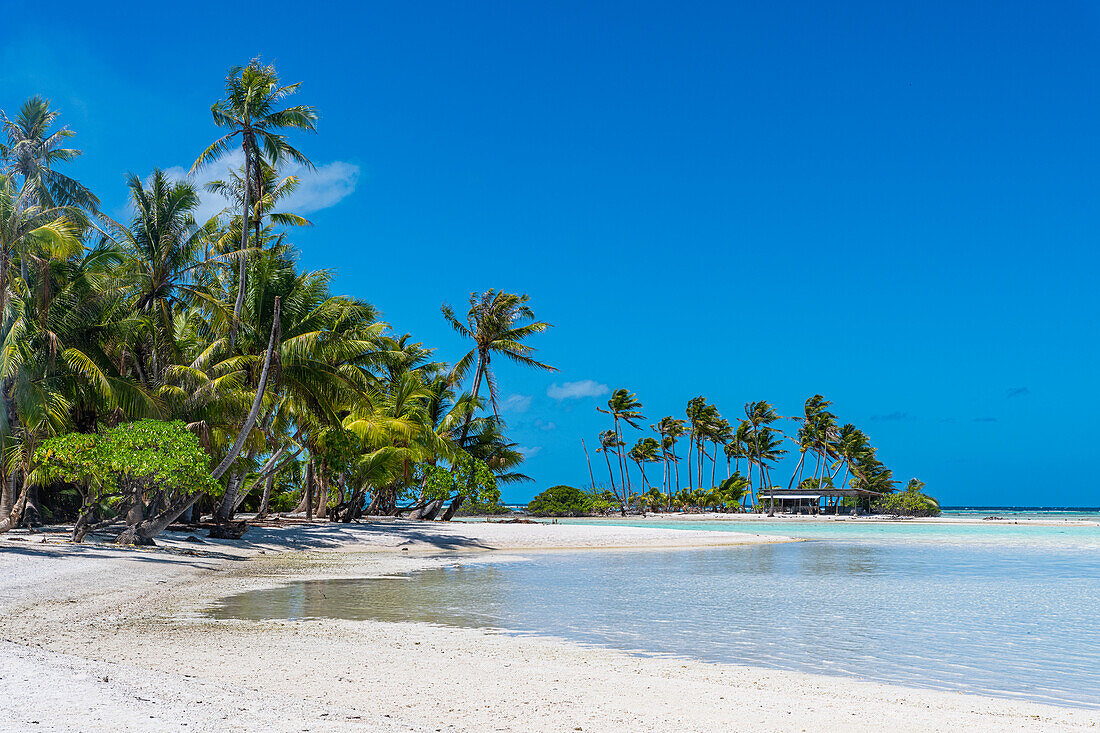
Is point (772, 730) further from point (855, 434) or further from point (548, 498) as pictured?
point (855, 434)

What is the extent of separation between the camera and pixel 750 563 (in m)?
22.7

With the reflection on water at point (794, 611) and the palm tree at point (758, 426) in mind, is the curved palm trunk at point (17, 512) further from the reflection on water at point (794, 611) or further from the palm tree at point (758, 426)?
the palm tree at point (758, 426)

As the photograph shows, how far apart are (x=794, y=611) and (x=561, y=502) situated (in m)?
54.0

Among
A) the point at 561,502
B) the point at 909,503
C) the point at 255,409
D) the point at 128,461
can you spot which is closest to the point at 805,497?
the point at 909,503

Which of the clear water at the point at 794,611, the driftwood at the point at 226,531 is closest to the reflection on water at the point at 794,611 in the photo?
the clear water at the point at 794,611

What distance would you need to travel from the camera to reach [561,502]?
66.1 metres

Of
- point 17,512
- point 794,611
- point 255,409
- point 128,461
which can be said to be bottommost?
point 794,611

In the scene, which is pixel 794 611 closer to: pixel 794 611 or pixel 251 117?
pixel 794 611

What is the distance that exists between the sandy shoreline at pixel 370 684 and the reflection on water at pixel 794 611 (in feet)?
3.09

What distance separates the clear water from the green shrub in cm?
4396

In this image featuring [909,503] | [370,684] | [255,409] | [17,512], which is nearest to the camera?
[370,684]

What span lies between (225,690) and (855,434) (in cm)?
9119

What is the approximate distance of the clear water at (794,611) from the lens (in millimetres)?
8633

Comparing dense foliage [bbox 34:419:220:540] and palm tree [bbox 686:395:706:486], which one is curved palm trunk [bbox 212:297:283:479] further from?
palm tree [bbox 686:395:706:486]
